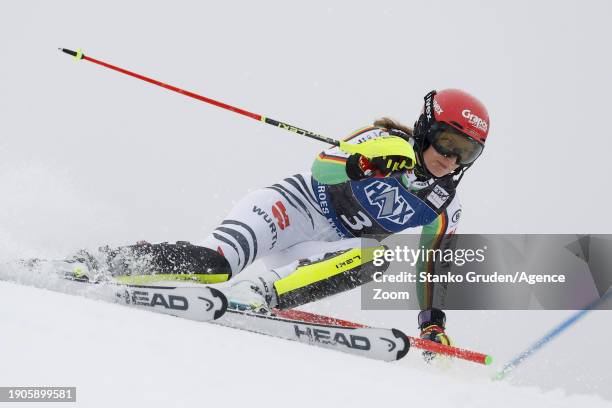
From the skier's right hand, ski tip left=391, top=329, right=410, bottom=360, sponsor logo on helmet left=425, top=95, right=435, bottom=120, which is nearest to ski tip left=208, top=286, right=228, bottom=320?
ski tip left=391, top=329, right=410, bottom=360

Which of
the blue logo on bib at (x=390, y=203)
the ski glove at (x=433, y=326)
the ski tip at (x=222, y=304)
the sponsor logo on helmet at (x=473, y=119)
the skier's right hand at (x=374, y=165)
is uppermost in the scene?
the sponsor logo on helmet at (x=473, y=119)

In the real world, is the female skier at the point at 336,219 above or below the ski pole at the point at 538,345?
above

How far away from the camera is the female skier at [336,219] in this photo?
3646 millimetres

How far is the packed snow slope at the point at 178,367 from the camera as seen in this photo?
1.90 meters

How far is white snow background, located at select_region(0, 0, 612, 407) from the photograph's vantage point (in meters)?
2.23

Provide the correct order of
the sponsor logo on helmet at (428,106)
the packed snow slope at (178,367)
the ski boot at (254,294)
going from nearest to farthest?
the packed snow slope at (178,367)
the ski boot at (254,294)
the sponsor logo on helmet at (428,106)

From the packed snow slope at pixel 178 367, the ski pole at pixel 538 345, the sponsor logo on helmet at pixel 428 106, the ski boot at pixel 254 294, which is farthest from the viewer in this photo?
the sponsor logo on helmet at pixel 428 106

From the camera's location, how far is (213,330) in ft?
9.48

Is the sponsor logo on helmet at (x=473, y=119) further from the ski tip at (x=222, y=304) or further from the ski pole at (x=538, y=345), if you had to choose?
the ski tip at (x=222, y=304)

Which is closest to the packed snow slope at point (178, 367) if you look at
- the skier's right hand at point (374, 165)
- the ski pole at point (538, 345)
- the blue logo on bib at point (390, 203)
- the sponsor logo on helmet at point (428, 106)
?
the ski pole at point (538, 345)

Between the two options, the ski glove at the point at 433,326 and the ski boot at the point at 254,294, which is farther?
the ski glove at the point at 433,326

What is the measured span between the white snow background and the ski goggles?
1.25m

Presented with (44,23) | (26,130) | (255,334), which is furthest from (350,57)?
(255,334)

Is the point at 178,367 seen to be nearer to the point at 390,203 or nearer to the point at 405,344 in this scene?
the point at 405,344
